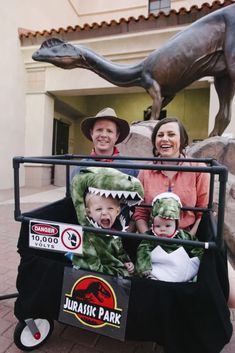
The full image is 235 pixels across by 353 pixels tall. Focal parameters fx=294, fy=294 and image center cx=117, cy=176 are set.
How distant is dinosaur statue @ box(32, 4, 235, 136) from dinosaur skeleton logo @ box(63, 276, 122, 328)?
4.01 m

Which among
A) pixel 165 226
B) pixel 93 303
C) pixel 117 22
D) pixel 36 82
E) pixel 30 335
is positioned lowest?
pixel 30 335

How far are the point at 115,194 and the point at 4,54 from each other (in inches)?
345

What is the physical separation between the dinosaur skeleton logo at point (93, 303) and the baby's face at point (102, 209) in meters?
0.28

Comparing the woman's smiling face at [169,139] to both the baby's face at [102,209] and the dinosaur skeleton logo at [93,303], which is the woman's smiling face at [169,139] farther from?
the dinosaur skeleton logo at [93,303]

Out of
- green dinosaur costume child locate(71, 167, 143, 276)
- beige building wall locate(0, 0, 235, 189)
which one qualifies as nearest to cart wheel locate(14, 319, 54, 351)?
green dinosaur costume child locate(71, 167, 143, 276)

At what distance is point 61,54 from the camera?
16.0ft

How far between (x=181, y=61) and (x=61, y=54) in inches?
77.6

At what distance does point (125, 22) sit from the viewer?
833 centimetres

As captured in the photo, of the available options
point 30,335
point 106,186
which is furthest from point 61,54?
point 30,335

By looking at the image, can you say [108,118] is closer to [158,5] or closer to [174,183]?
[174,183]

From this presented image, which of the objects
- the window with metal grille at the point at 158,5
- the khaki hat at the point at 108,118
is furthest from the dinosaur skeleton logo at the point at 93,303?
the window with metal grille at the point at 158,5

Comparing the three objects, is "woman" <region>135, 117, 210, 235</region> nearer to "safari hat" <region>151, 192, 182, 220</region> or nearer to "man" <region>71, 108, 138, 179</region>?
"man" <region>71, 108, 138, 179</region>

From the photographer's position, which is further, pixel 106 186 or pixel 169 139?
pixel 169 139

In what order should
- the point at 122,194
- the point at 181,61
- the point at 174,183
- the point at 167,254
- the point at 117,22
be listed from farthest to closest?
the point at 117,22, the point at 181,61, the point at 174,183, the point at 167,254, the point at 122,194
